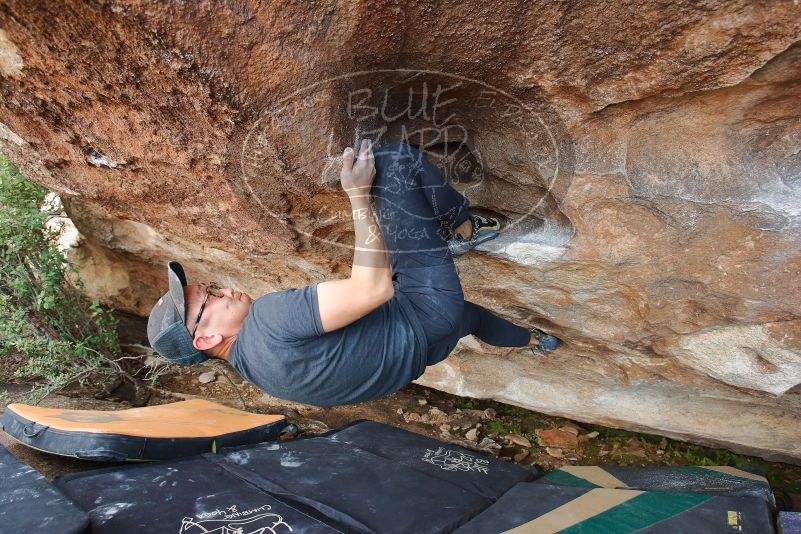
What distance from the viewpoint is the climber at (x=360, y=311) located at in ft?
5.20

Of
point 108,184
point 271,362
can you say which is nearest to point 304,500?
point 271,362

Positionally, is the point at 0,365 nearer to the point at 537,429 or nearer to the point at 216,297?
the point at 216,297

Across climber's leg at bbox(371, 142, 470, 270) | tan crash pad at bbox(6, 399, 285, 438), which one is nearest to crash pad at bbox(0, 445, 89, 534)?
tan crash pad at bbox(6, 399, 285, 438)

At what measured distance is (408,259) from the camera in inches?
69.7

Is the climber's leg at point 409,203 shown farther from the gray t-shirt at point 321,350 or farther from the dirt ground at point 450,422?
the dirt ground at point 450,422

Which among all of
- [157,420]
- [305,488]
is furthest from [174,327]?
[157,420]

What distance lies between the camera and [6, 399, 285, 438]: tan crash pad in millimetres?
2432

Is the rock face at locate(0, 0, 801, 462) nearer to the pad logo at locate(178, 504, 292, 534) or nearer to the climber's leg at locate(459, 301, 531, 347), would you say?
the climber's leg at locate(459, 301, 531, 347)

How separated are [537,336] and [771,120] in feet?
4.39

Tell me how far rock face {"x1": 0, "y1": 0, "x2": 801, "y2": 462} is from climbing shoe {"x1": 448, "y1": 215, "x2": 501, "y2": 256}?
3.2 inches

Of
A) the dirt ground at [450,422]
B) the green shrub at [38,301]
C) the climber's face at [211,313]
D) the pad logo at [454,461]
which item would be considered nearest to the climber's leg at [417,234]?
the climber's face at [211,313]

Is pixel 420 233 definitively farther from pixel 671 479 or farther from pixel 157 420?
pixel 157 420

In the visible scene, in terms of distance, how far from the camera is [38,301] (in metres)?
3.24

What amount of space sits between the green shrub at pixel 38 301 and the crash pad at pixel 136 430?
726 mm
